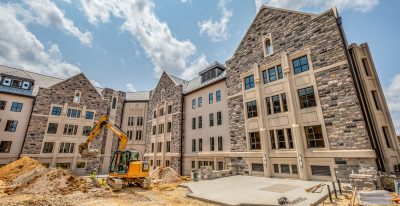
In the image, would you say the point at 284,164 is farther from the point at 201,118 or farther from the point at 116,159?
the point at 116,159

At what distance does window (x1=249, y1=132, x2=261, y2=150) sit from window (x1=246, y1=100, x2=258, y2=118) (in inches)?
71.2

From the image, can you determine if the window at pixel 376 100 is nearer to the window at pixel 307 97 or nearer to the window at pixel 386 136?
the window at pixel 386 136

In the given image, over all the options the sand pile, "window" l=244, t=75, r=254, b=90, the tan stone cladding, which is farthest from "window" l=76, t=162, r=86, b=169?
the tan stone cladding

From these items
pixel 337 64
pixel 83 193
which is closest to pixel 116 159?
pixel 83 193

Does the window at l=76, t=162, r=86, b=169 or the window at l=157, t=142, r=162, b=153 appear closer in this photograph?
the window at l=76, t=162, r=86, b=169

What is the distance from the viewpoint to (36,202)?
932 cm

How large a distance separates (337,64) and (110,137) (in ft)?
121

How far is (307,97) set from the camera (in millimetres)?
15016

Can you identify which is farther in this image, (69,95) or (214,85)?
(69,95)

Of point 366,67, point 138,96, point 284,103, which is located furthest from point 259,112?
point 138,96

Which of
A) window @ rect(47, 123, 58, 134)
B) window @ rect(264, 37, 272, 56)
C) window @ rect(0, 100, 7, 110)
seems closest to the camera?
window @ rect(264, 37, 272, 56)

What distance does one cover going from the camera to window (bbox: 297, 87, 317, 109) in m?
14.7

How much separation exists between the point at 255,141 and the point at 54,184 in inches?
640

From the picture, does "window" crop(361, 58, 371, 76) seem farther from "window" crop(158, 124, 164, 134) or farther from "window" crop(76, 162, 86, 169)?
"window" crop(76, 162, 86, 169)
